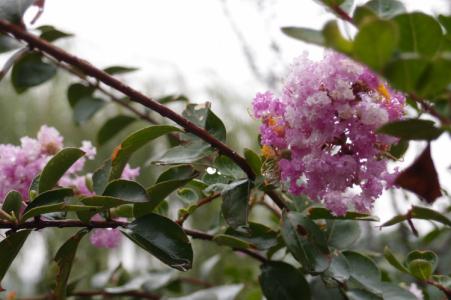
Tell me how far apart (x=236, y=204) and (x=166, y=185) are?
7 centimetres

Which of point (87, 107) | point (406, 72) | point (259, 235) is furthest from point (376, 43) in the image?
point (87, 107)

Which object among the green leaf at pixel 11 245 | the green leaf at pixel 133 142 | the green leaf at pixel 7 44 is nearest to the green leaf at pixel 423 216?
the green leaf at pixel 133 142

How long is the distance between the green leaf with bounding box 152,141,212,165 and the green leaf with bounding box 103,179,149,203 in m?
0.04

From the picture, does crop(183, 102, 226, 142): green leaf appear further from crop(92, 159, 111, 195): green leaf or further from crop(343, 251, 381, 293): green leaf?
crop(343, 251, 381, 293): green leaf

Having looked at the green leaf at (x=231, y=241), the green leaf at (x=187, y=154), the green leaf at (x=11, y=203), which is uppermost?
the green leaf at (x=187, y=154)

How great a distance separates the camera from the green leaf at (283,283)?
61cm

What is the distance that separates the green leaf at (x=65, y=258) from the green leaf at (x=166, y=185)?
66 millimetres

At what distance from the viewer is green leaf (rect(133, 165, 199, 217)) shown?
549 mm

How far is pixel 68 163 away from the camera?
57 cm

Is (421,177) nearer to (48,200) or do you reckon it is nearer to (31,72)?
(48,200)

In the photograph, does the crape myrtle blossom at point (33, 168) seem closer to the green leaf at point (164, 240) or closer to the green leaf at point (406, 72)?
the green leaf at point (164, 240)

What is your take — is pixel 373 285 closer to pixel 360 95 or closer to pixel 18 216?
pixel 360 95

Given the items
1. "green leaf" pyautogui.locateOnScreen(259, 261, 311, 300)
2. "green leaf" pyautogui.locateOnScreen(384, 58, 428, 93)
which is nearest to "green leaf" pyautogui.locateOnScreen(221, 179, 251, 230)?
"green leaf" pyautogui.locateOnScreen(259, 261, 311, 300)

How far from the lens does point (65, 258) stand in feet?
1.95
